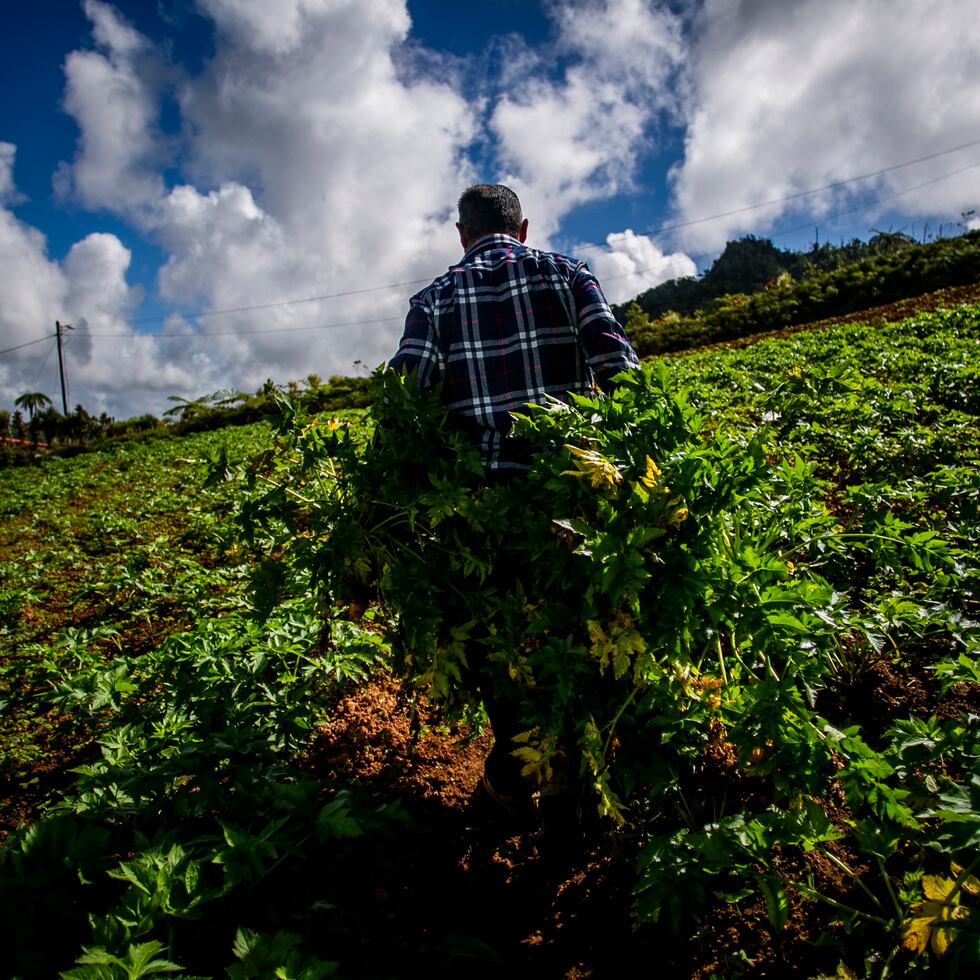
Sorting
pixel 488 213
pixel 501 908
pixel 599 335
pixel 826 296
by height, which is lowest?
pixel 501 908

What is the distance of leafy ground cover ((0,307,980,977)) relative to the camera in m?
1.36

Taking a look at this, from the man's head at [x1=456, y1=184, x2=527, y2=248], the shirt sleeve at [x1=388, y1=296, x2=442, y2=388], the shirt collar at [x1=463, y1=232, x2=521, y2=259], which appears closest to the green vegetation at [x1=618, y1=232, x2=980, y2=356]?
Result: the man's head at [x1=456, y1=184, x2=527, y2=248]

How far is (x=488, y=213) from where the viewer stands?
2.37 m

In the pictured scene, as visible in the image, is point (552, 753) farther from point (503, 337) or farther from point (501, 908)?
point (503, 337)

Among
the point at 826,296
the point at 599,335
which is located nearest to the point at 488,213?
the point at 599,335

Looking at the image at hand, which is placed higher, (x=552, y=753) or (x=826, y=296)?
(x=826, y=296)

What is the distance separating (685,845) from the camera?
1.53 m

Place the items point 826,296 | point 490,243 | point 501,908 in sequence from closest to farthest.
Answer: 1. point 501,908
2. point 490,243
3. point 826,296

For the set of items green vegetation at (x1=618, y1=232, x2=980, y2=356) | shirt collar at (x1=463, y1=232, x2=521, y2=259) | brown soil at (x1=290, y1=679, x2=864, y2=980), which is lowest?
brown soil at (x1=290, y1=679, x2=864, y2=980)

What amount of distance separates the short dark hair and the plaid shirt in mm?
315

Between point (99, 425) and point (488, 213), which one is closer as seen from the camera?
point (488, 213)

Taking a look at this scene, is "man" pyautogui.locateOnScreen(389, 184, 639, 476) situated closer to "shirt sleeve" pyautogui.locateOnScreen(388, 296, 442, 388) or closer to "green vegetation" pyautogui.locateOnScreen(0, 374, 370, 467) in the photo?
"shirt sleeve" pyautogui.locateOnScreen(388, 296, 442, 388)

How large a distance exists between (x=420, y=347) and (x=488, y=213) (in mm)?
722

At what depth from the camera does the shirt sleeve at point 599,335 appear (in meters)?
2.02
